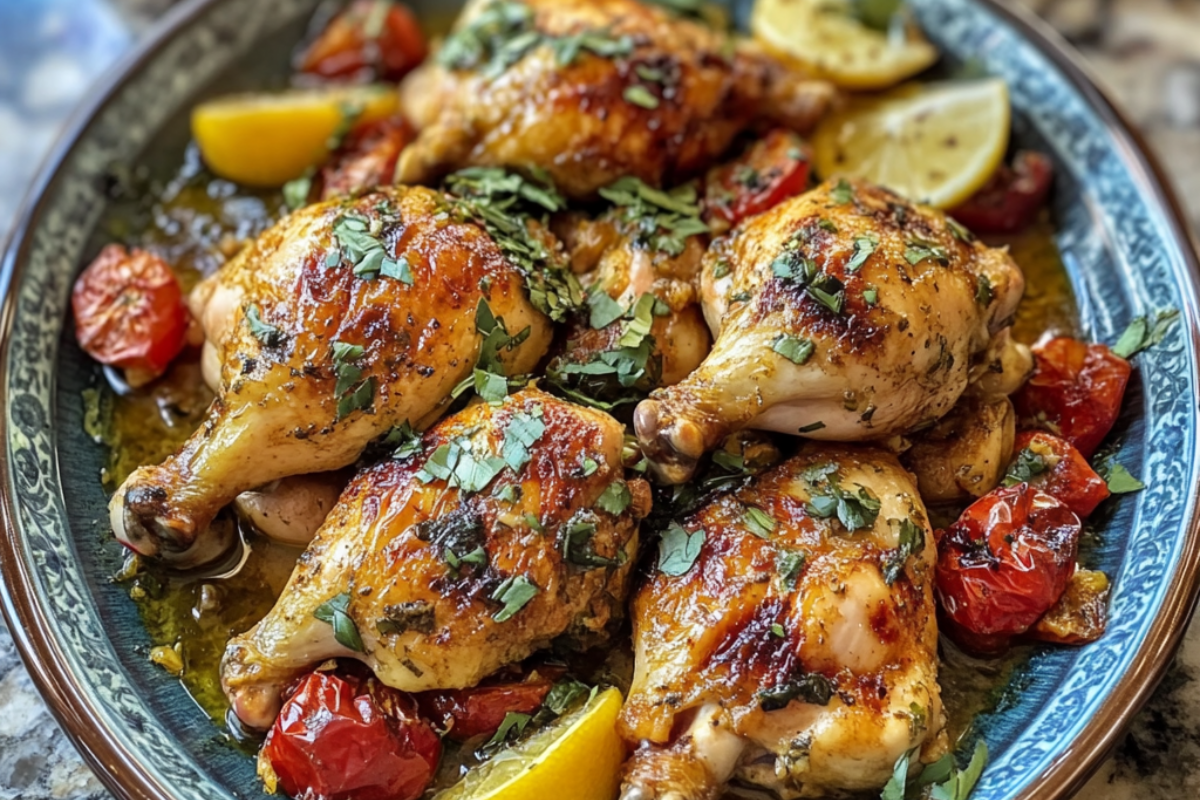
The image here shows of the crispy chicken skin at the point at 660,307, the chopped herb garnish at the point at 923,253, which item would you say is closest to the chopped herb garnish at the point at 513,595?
the crispy chicken skin at the point at 660,307

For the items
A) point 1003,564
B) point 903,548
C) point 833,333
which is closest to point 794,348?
point 833,333

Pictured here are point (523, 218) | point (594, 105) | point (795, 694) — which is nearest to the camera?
point (795, 694)

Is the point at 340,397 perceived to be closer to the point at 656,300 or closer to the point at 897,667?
the point at 656,300

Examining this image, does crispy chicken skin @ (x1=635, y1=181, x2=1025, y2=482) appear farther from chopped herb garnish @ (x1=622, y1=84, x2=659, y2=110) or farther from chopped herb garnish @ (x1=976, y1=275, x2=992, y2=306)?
chopped herb garnish @ (x1=622, y1=84, x2=659, y2=110)

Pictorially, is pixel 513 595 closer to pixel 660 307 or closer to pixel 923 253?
pixel 660 307

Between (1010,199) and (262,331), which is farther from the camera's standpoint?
(1010,199)

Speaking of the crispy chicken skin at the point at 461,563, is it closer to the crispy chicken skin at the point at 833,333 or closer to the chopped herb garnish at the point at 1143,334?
the crispy chicken skin at the point at 833,333

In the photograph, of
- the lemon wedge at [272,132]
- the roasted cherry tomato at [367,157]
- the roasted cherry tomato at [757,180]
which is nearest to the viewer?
the roasted cherry tomato at [757,180]
